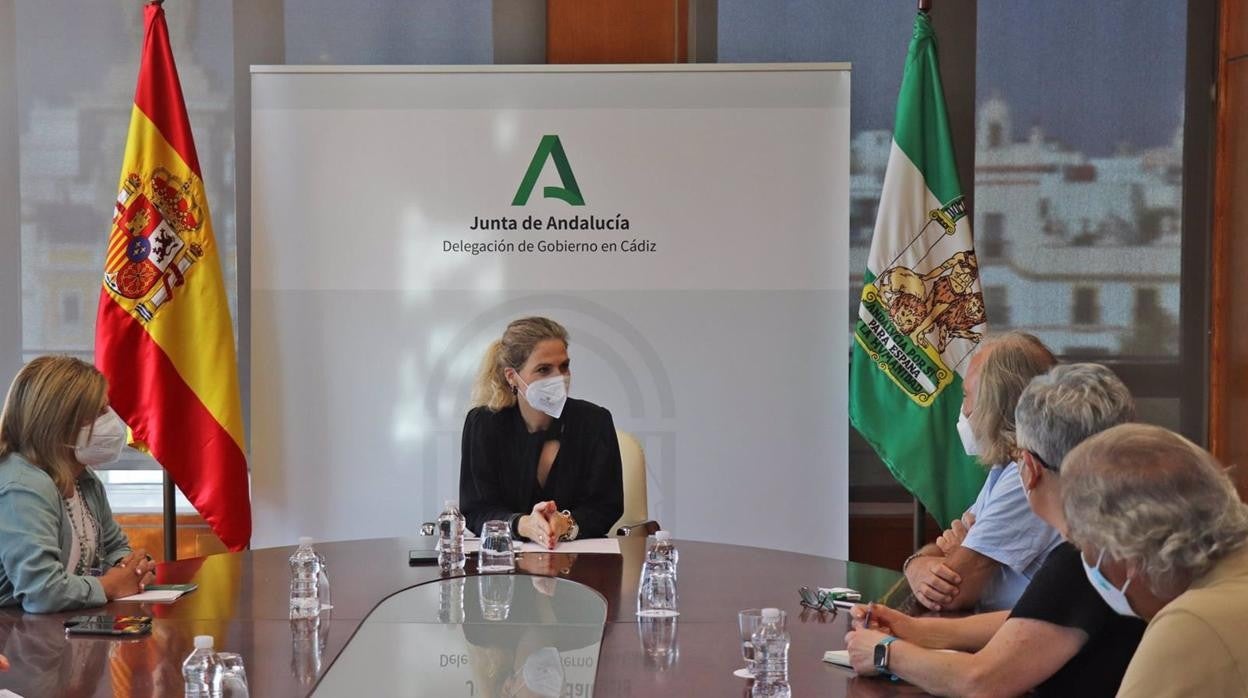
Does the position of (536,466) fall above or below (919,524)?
above

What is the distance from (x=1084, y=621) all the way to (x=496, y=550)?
1.71 metres

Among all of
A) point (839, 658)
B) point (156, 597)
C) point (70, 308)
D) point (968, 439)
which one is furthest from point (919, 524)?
point (70, 308)

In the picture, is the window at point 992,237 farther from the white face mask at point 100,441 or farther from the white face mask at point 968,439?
the white face mask at point 100,441

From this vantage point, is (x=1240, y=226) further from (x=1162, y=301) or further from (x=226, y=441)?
(x=226, y=441)

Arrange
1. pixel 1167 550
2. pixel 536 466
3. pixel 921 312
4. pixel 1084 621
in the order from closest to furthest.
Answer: pixel 1167 550
pixel 1084 621
pixel 536 466
pixel 921 312

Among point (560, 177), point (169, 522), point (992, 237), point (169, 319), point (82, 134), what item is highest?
point (82, 134)

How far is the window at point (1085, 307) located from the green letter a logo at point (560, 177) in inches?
84.1

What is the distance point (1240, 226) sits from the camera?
5.14 metres

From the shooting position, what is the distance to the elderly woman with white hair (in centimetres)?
159

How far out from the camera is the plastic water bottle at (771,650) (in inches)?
90.2

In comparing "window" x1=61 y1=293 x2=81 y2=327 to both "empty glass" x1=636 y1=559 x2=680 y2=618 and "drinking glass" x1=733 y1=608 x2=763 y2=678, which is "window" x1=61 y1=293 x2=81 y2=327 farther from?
"drinking glass" x1=733 y1=608 x2=763 y2=678

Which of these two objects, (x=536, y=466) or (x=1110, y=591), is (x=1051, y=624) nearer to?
(x=1110, y=591)

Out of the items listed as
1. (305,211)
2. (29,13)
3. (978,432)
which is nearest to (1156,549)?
(978,432)

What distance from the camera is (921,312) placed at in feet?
16.1
